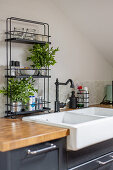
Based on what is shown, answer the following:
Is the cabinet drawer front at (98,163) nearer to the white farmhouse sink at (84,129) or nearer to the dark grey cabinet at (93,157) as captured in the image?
the dark grey cabinet at (93,157)

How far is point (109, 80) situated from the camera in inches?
→ 142

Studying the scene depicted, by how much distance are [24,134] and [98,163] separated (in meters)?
0.70

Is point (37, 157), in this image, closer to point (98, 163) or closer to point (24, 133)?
point (24, 133)

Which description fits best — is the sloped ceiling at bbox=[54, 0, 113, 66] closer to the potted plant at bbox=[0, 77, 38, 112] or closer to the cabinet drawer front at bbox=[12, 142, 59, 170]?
the potted plant at bbox=[0, 77, 38, 112]

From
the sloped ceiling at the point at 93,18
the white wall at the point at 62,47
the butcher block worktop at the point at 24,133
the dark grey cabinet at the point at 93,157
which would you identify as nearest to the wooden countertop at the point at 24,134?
the butcher block worktop at the point at 24,133

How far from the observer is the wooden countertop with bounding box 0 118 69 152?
5.06ft

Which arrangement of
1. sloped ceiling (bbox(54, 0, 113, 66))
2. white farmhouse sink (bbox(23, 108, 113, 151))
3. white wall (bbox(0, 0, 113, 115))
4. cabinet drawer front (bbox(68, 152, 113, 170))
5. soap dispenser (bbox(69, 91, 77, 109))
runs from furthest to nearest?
soap dispenser (bbox(69, 91, 77, 109)) < sloped ceiling (bbox(54, 0, 113, 66)) < white wall (bbox(0, 0, 113, 115)) < cabinet drawer front (bbox(68, 152, 113, 170)) < white farmhouse sink (bbox(23, 108, 113, 151))

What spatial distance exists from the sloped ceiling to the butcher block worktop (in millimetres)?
1392

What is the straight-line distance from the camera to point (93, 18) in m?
2.92

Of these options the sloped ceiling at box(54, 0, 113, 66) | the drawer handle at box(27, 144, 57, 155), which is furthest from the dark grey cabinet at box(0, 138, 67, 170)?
the sloped ceiling at box(54, 0, 113, 66)

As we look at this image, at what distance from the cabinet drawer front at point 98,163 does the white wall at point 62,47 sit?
890mm

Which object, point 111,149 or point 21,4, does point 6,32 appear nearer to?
point 21,4

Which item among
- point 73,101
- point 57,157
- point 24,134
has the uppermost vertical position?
point 73,101

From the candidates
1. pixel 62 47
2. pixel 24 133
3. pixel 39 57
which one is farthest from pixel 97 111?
pixel 24 133
